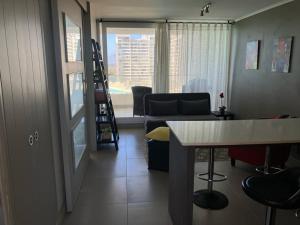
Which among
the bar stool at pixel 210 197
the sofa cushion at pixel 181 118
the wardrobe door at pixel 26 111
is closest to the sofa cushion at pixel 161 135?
the bar stool at pixel 210 197

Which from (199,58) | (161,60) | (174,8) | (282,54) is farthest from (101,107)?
(282,54)

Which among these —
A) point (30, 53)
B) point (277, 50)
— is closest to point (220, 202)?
point (30, 53)

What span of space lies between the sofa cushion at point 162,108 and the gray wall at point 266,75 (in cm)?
157

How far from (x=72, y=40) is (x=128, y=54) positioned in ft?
9.61

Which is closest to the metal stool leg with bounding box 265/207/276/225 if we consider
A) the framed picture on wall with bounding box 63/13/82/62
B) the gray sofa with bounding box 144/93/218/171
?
the framed picture on wall with bounding box 63/13/82/62

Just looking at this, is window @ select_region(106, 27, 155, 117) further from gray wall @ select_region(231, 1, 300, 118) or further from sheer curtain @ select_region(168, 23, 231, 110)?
gray wall @ select_region(231, 1, 300, 118)

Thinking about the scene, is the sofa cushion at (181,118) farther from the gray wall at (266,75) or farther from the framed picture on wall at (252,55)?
the framed picture on wall at (252,55)

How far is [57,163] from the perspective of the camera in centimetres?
236

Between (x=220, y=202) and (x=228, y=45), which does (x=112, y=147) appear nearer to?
(x=220, y=202)

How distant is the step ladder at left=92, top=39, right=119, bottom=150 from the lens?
418cm

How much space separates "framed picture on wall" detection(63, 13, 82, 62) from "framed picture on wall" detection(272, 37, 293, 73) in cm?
312

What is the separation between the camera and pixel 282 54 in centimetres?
395

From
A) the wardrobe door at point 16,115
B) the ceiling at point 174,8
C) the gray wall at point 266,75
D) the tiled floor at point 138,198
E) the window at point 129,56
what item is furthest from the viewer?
the window at point 129,56

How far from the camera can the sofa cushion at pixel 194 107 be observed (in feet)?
17.0
